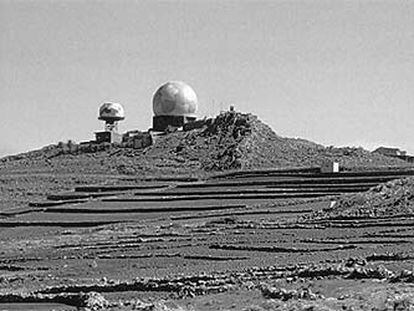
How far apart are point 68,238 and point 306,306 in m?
18.0

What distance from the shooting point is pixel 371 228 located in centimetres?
3014

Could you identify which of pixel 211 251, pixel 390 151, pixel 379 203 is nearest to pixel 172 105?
pixel 390 151

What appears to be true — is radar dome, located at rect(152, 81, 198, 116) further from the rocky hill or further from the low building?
the low building

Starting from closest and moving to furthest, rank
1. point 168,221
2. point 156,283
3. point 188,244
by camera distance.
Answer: point 156,283 → point 188,244 → point 168,221

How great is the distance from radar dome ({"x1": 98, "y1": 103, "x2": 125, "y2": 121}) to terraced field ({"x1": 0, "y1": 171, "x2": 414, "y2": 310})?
82.7ft

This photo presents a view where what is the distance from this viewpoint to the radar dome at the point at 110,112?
73.9m

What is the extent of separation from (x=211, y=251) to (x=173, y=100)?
43.8 meters

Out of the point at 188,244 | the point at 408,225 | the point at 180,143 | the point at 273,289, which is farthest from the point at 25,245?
the point at 180,143

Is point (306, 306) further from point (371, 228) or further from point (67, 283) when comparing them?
point (371, 228)

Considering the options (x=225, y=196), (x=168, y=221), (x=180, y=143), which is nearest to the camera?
(x=168, y=221)

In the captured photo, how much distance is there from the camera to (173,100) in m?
69.7

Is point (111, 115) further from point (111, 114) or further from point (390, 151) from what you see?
point (390, 151)

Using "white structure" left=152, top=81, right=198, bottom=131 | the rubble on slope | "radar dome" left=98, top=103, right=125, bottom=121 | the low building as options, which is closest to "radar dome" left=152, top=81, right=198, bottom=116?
"white structure" left=152, top=81, right=198, bottom=131

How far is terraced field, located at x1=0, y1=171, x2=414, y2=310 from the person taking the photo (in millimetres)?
18562
